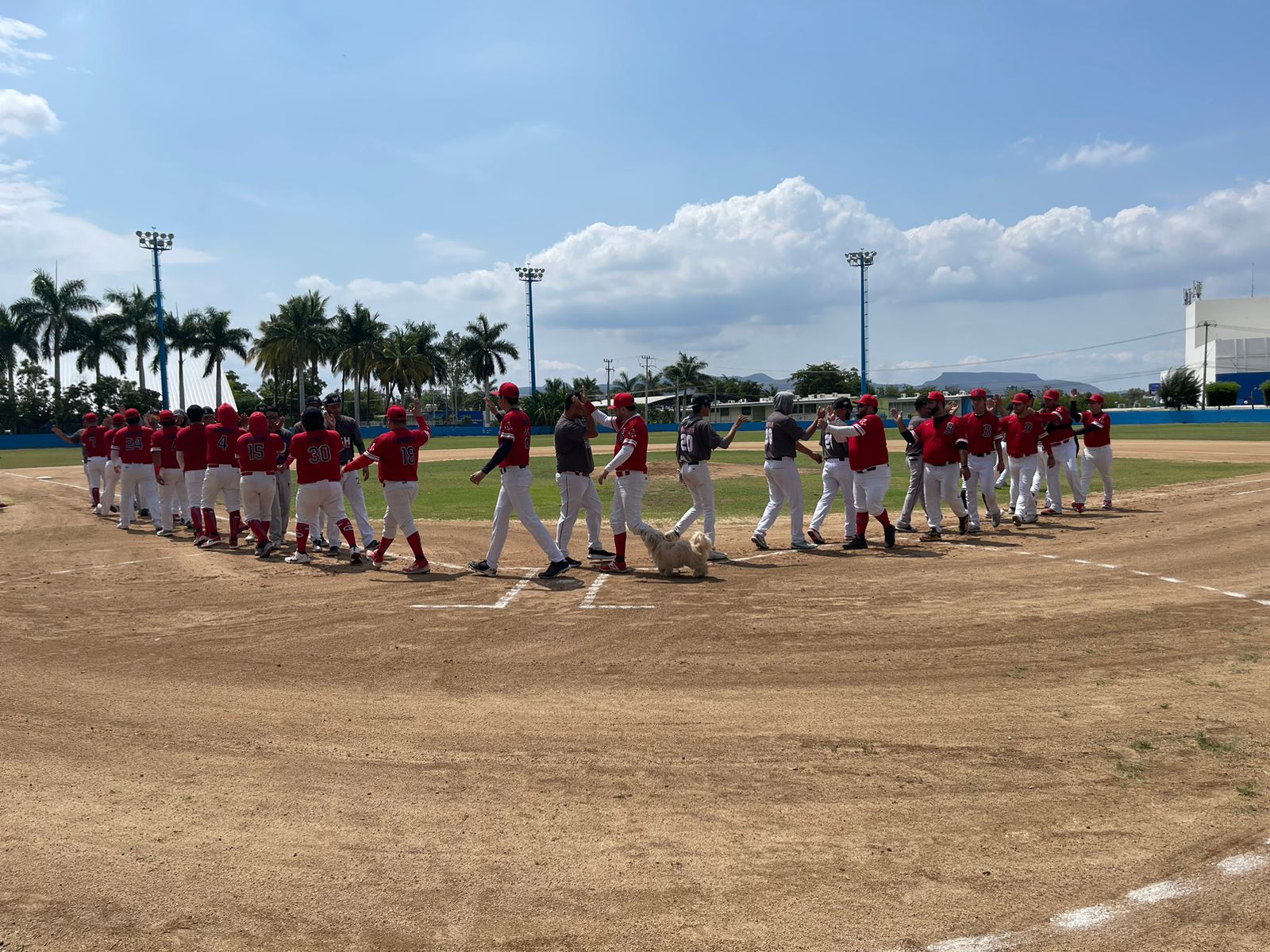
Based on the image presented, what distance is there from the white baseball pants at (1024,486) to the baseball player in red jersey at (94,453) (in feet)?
56.6

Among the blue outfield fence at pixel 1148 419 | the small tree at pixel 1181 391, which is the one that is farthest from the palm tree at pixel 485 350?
the small tree at pixel 1181 391

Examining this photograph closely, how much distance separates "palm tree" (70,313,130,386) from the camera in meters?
67.9

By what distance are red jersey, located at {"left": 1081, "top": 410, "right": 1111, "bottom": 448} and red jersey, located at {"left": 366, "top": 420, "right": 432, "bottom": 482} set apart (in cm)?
1153

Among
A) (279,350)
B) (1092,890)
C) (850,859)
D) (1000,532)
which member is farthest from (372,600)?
(279,350)

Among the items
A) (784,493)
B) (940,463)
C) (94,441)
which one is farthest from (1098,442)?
(94,441)

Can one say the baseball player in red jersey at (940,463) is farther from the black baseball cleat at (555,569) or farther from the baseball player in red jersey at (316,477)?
the baseball player in red jersey at (316,477)

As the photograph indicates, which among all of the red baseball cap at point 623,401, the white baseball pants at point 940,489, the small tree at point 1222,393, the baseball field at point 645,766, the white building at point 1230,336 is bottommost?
the baseball field at point 645,766

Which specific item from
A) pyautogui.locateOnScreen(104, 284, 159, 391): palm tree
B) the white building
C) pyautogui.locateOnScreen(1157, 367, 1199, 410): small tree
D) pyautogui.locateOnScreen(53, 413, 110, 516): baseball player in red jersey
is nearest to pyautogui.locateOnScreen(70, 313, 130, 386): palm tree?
pyautogui.locateOnScreen(104, 284, 159, 391): palm tree

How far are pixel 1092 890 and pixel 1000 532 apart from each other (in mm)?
10546

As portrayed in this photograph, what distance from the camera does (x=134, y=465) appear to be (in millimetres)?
15734

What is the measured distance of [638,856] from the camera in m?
3.81

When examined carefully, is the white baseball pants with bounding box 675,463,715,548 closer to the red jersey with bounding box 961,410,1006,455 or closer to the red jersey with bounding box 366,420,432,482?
the red jersey with bounding box 366,420,432,482

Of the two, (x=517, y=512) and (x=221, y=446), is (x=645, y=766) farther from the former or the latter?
(x=221, y=446)

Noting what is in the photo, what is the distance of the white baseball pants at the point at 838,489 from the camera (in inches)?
487
